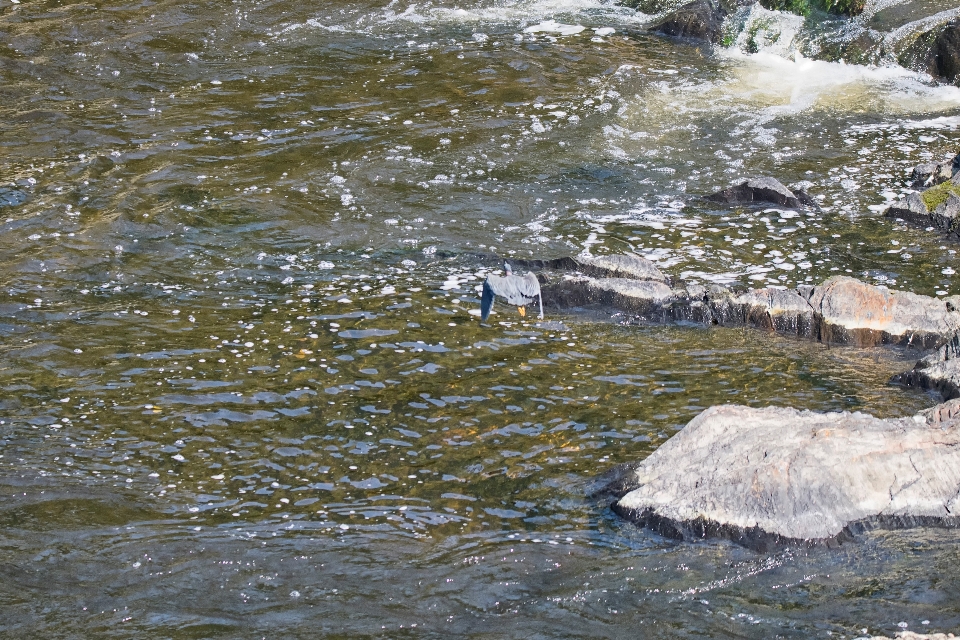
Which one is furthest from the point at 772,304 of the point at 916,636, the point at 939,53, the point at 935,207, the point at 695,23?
the point at 695,23

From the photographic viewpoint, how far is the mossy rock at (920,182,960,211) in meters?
10.2

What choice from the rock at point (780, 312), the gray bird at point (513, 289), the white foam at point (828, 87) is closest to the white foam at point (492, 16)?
the white foam at point (828, 87)

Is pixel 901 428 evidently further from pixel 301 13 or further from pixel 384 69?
pixel 301 13

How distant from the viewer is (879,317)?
26.0 ft

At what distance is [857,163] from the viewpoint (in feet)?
39.1

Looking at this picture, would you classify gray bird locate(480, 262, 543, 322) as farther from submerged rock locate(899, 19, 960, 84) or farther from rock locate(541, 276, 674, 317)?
submerged rock locate(899, 19, 960, 84)

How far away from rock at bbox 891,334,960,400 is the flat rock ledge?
22.1 inches

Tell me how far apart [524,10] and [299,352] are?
41.1ft

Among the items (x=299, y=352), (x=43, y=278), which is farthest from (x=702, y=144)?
(x=43, y=278)

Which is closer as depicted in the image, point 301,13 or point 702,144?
point 702,144

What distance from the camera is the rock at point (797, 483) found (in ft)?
17.4

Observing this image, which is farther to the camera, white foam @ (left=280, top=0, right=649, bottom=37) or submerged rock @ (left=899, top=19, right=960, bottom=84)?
white foam @ (left=280, top=0, right=649, bottom=37)

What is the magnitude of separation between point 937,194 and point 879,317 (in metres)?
3.21

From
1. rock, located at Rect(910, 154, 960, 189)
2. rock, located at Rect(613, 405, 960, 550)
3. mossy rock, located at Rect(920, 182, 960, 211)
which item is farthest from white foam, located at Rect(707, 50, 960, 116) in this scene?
rock, located at Rect(613, 405, 960, 550)
